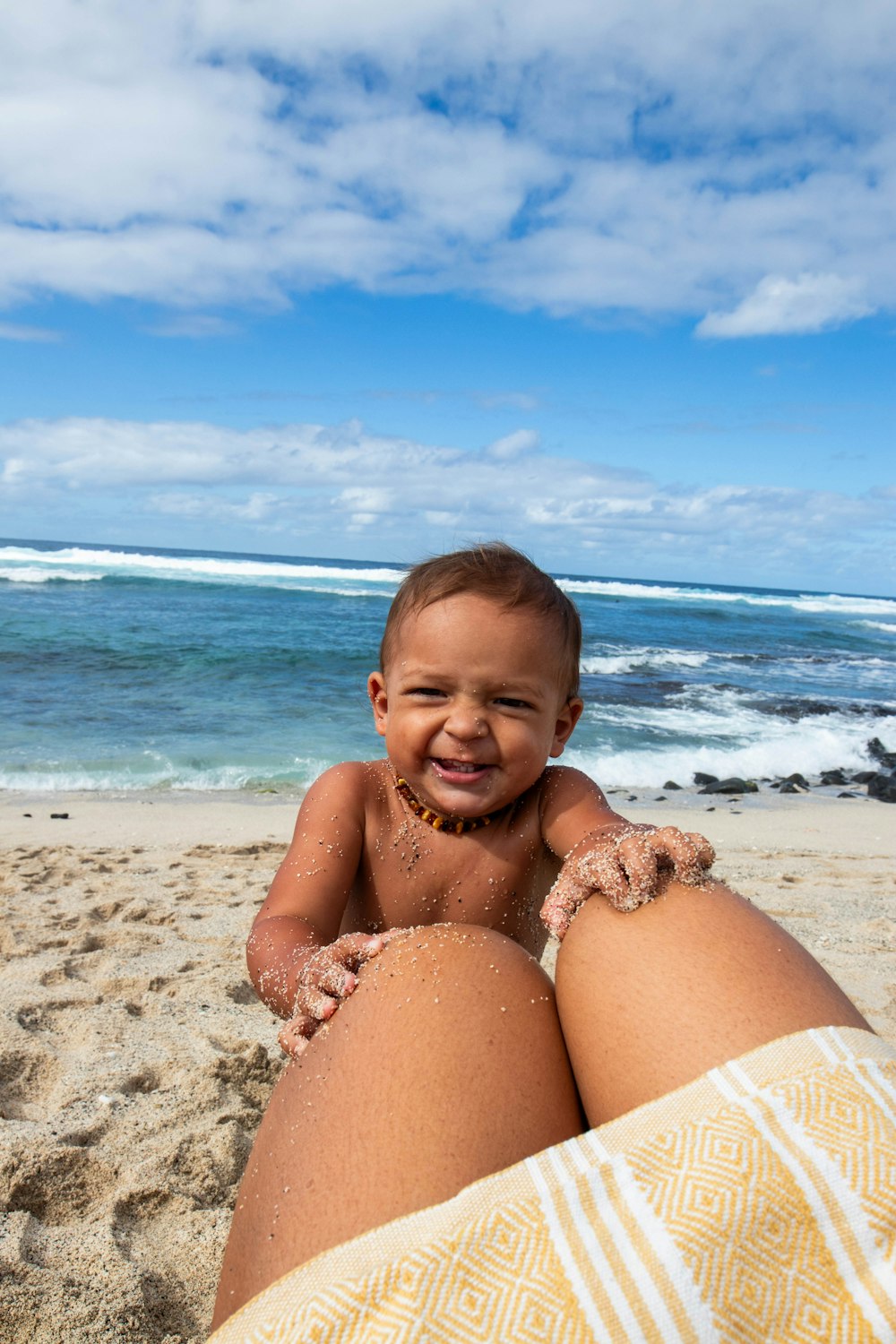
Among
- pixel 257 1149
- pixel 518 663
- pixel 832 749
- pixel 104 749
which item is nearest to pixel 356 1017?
pixel 257 1149

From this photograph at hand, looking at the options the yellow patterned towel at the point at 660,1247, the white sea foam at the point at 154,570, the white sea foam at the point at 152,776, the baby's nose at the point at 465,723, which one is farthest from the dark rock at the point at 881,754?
the white sea foam at the point at 154,570

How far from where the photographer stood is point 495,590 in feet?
6.89

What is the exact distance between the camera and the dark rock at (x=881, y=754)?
11906 millimetres

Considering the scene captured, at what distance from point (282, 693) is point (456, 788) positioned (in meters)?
11.2

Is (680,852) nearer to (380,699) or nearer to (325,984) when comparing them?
(325,984)

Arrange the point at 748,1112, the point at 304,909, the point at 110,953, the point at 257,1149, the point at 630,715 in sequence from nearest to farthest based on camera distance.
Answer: the point at 748,1112 < the point at 257,1149 < the point at 304,909 < the point at 110,953 < the point at 630,715

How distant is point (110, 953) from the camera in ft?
12.3

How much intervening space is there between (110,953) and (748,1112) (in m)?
3.24

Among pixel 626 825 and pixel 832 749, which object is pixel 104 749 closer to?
pixel 626 825

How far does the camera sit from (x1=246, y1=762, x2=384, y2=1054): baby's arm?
4.91 ft

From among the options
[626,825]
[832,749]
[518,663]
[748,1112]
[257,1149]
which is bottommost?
[832,749]

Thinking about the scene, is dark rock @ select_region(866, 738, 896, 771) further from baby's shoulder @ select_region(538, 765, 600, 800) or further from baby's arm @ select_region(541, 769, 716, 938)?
baby's arm @ select_region(541, 769, 716, 938)

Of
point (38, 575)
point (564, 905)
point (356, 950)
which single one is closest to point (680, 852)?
point (564, 905)

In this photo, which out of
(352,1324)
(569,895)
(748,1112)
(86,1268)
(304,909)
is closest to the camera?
(352,1324)
